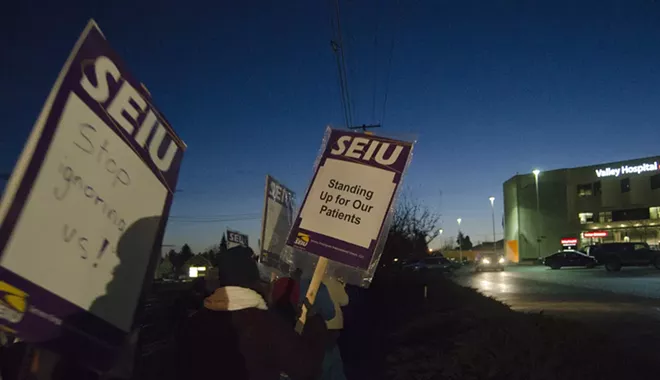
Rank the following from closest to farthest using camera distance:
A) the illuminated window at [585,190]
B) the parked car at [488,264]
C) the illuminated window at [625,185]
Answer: the parked car at [488,264], the illuminated window at [625,185], the illuminated window at [585,190]

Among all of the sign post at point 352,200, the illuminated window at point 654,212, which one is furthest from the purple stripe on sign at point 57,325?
the illuminated window at point 654,212

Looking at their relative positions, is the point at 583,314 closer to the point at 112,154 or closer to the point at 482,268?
the point at 112,154

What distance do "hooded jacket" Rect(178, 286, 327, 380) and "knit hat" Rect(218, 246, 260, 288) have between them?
0.35 ft

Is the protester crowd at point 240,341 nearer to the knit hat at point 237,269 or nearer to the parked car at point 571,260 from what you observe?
the knit hat at point 237,269

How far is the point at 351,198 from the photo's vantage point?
396 centimetres

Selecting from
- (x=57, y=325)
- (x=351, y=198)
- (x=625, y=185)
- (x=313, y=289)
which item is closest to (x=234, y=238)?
(x=351, y=198)

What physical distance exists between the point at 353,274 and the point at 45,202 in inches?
115

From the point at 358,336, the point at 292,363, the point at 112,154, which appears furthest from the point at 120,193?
the point at 358,336

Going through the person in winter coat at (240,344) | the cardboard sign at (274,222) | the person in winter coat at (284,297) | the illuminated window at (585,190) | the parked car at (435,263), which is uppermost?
the illuminated window at (585,190)

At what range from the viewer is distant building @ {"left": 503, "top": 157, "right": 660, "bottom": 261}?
59219 mm

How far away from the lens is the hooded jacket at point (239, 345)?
8.54 feet

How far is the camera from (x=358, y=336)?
13.2 meters

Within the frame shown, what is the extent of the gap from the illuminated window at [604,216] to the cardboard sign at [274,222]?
62328 millimetres

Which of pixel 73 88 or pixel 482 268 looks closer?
pixel 73 88
